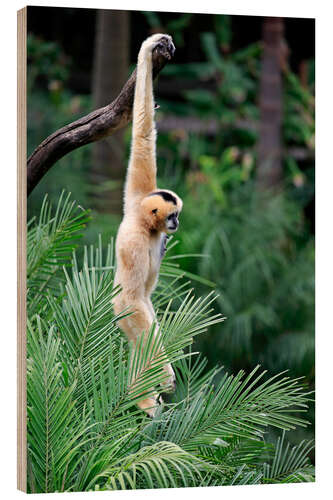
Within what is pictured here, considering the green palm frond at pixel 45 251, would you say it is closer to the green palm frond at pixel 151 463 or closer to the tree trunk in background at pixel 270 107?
the green palm frond at pixel 151 463

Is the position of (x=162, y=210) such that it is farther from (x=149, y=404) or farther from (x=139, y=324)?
(x=149, y=404)

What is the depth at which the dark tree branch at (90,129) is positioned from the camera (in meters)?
3.48

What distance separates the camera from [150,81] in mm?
3402

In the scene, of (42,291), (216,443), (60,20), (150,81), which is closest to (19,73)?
(150,81)

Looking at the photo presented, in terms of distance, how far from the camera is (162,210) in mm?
3404

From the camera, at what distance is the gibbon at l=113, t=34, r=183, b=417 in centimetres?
341

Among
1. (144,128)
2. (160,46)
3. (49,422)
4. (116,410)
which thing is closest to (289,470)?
(116,410)

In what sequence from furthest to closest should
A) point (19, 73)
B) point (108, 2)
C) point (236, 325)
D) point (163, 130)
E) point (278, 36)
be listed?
point (163, 130) < point (278, 36) < point (236, 325) < point (108, 2) < point (19, 73)

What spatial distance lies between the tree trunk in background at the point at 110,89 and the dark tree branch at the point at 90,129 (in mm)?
2756

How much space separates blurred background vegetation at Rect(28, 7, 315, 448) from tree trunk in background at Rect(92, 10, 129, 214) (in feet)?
0.04

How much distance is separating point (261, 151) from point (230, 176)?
49 centimetres

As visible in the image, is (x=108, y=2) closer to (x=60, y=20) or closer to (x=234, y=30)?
(x=60, y=20)

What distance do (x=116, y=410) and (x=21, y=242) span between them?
972mm

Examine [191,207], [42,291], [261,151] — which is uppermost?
[261,151]
